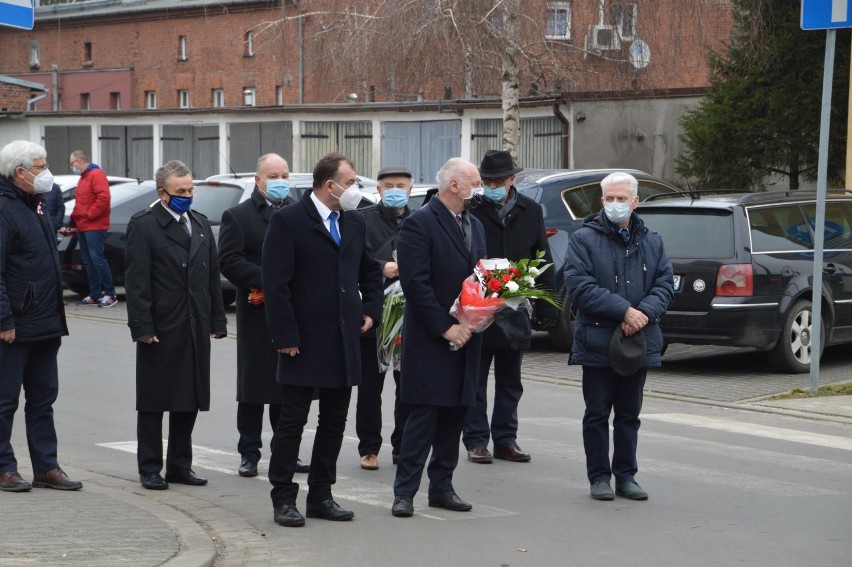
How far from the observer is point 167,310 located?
847 centimetres

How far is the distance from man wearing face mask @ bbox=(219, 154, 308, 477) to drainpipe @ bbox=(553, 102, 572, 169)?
66.0 ft

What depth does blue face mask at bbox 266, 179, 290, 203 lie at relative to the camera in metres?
9.04

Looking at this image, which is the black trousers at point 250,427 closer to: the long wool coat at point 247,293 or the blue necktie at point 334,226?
the long wool coat at point 247,293

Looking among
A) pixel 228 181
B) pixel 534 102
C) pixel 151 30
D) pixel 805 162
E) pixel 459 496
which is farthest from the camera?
pixel 151 30

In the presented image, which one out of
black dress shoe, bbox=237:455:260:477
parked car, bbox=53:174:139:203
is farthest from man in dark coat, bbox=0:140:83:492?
parked car, bbox=53:174:139:203

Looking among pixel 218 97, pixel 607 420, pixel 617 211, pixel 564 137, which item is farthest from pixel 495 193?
pixel 218 97

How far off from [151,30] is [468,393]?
54310mm

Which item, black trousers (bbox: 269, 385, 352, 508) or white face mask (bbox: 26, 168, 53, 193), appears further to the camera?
white face mask (bbox: 26, 168, 53, 193)

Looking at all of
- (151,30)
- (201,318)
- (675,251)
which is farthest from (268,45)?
(151,30)

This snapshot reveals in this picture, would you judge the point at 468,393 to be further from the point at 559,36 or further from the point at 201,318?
the point at 559,36

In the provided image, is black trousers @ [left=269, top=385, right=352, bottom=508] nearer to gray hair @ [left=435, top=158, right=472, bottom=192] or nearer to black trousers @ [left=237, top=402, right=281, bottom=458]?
gray hair @ [left=435, top=158, right=472, bottom=192]

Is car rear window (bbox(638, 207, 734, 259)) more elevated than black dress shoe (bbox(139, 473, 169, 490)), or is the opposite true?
car rear window (bbox(638, 207, 734, 259))

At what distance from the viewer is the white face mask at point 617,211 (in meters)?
8.12

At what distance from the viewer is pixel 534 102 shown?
95.7ft
